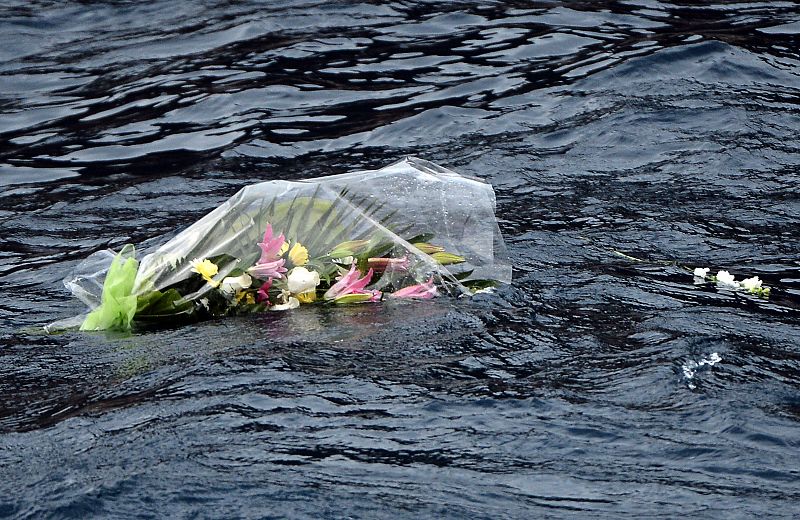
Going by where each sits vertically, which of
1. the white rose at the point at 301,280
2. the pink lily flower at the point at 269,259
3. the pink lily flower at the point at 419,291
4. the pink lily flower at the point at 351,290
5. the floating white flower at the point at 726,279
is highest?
the pink lily flower at the point at 269,259

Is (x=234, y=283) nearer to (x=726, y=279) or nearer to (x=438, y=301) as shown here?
(x=438, y=301)

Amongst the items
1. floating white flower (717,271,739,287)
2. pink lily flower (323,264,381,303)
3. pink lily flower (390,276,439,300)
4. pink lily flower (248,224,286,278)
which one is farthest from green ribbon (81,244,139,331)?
floating white flower (717,271,739,287)

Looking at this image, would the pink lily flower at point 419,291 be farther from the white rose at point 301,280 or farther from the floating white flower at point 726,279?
the floating white flower at point 726,279

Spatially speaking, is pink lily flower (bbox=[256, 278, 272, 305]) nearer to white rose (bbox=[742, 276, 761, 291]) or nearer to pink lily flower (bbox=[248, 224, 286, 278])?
pink lily flower (bbox=[248, 224, 286, 278])

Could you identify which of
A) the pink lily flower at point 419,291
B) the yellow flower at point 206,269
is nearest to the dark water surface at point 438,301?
the pink lily flower at point 419,291

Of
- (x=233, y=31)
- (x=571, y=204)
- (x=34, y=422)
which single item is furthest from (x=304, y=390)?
(x=233, y=31)

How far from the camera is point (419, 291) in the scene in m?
5.52

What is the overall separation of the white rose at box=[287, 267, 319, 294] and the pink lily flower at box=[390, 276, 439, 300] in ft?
1.29

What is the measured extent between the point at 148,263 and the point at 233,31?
7028 millimetres

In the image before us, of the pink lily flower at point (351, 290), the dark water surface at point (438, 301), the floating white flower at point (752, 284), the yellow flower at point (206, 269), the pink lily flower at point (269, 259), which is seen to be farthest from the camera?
the floating white flower at point (752, 284)

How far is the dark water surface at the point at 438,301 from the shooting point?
404 cm

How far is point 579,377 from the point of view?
4738 mm

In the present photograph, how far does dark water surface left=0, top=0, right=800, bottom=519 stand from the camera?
4.04 metres

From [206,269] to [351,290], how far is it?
69 cm
